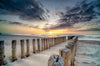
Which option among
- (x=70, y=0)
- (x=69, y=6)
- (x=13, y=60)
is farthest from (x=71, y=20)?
(x=13, y=60)

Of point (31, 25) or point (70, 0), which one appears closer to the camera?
point (70, 0)

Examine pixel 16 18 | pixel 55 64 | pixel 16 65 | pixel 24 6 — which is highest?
pixel 24 6

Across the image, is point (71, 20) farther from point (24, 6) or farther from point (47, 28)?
point (24, 6)

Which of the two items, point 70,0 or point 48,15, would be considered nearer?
point 70,0

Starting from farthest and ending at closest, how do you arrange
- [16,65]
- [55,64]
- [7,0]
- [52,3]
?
[52,3], [7,0], [16,65], [55,64]

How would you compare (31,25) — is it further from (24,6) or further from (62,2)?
(62,2)

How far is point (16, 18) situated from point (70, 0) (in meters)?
6.65

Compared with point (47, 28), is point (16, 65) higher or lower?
lower

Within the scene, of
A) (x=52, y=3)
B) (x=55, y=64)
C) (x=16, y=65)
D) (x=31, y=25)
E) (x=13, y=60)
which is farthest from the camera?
(x=31, y=25)

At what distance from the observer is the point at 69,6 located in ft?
21.0

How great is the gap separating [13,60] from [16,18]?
18.4ft

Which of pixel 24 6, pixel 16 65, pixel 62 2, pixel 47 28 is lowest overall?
pixel 16 65

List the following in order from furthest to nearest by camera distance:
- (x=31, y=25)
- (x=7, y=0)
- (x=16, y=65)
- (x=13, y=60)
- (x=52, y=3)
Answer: (x=31, y=25) < (x=52, y=3) < (x=7, y=0) < (x=13, y=60) < (x=16, y=65)

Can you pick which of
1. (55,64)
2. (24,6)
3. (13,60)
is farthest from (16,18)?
(55,64)
